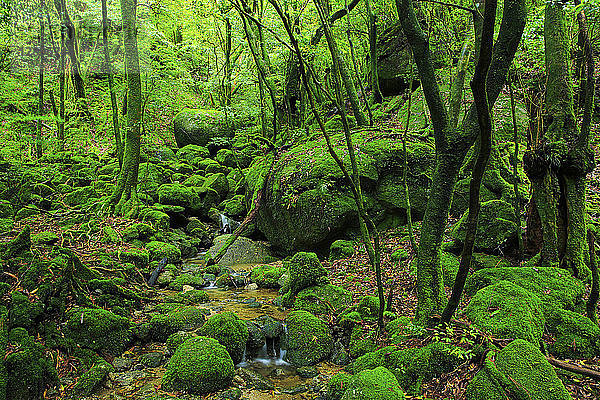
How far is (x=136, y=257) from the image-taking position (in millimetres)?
7945

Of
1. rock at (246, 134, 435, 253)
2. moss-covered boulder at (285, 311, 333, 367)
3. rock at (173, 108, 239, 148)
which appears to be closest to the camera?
moss-covered boulder at (285, 311, 333, 367)

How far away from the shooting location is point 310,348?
16.1ft

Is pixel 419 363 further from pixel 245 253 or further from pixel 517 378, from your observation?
pixel 245 253

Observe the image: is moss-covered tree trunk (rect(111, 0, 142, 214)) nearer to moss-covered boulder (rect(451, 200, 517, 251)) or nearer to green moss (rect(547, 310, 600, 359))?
moss-covered boulder (rect(451, 200, 517, 251))

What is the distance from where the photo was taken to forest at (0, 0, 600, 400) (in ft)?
11.7

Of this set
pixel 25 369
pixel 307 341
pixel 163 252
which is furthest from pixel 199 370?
pixel 163 252

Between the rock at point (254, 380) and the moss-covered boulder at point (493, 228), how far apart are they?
387cm

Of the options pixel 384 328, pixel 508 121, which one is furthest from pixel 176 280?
pixel 508 121

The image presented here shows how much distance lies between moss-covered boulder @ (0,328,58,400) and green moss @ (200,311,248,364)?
1.85 metres

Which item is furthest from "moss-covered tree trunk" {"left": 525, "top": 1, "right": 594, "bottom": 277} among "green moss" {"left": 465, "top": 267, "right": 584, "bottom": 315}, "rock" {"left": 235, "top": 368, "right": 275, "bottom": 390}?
"rock" {"left": 235, "top": 368, "right": 275, "bottom": 390}

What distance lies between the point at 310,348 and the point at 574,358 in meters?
2.96

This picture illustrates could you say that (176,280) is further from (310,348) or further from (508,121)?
(508,121)

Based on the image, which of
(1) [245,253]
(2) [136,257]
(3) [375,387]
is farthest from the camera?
(1) [245,253]

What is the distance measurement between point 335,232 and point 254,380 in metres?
4.40
